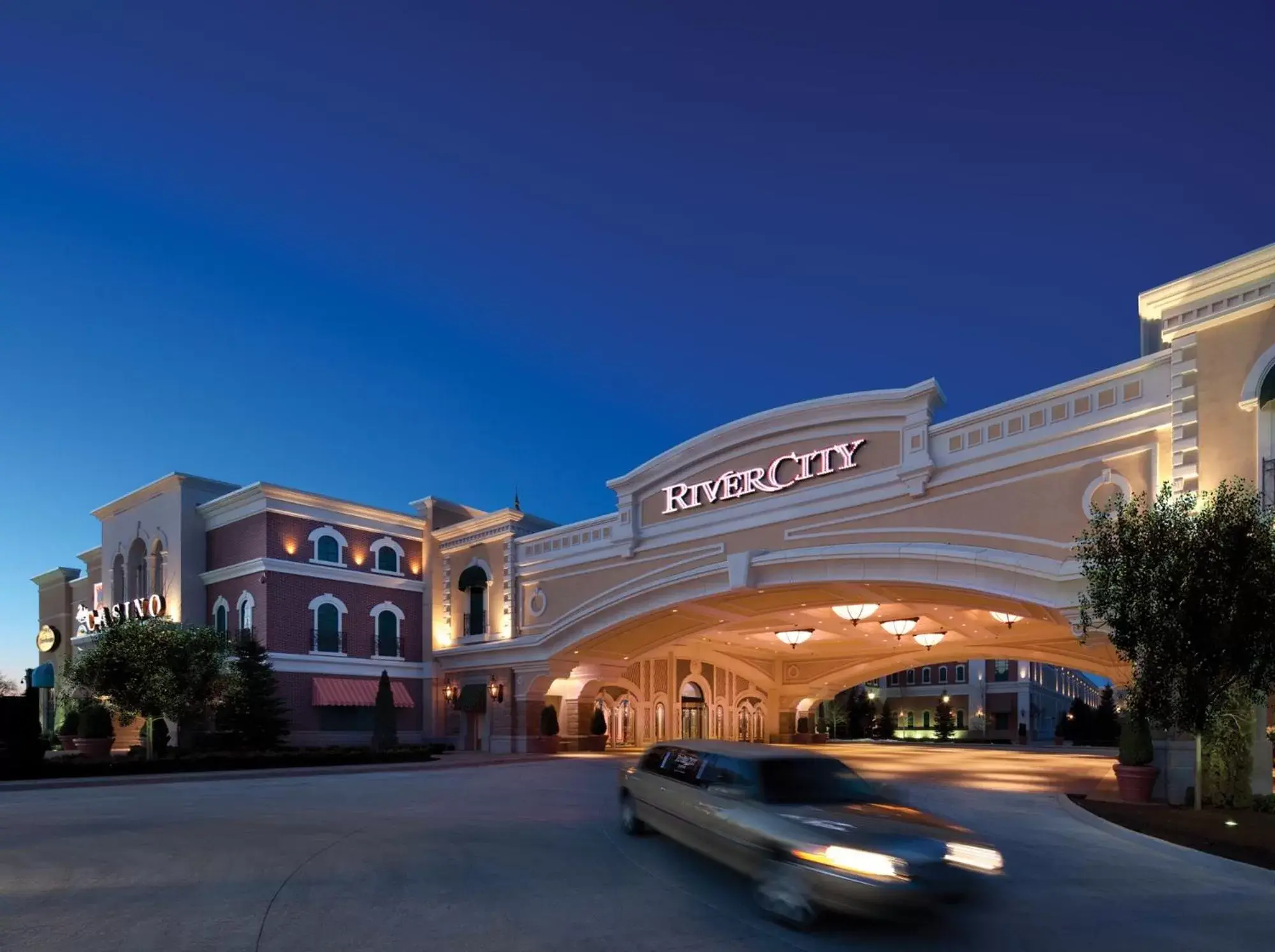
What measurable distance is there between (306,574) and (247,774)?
1178cm

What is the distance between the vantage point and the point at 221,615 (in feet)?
119

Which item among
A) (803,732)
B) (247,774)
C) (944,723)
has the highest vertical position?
(247,774)

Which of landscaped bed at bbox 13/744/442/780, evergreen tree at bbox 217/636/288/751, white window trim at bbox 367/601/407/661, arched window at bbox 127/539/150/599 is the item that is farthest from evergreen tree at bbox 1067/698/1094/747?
arched window at bbox 127/539/150/599

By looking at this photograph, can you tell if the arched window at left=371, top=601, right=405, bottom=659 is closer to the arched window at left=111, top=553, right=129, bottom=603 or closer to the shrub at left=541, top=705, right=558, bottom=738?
the shrub at left=541, top=705, right=558, bottom=738

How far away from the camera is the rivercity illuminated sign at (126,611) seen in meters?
36.8

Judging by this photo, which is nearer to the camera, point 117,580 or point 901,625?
point 901,625

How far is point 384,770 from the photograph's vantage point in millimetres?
26391

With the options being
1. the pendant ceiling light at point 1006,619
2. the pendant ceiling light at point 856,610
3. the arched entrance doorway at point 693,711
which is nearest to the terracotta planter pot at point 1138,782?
the pendant ceiling light at point 856,610

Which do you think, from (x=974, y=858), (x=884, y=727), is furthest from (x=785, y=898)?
(x=884, y=727)

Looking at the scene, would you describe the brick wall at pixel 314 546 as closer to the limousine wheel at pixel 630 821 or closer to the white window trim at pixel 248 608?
the white window trim at pixel 248 608

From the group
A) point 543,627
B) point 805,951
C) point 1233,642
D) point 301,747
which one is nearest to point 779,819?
point 805,951

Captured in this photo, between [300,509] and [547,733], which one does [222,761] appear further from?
[547,733]

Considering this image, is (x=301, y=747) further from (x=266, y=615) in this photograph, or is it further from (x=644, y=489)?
(x=644, y=489)

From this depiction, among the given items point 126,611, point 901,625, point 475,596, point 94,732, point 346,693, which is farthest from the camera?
point 126,611
